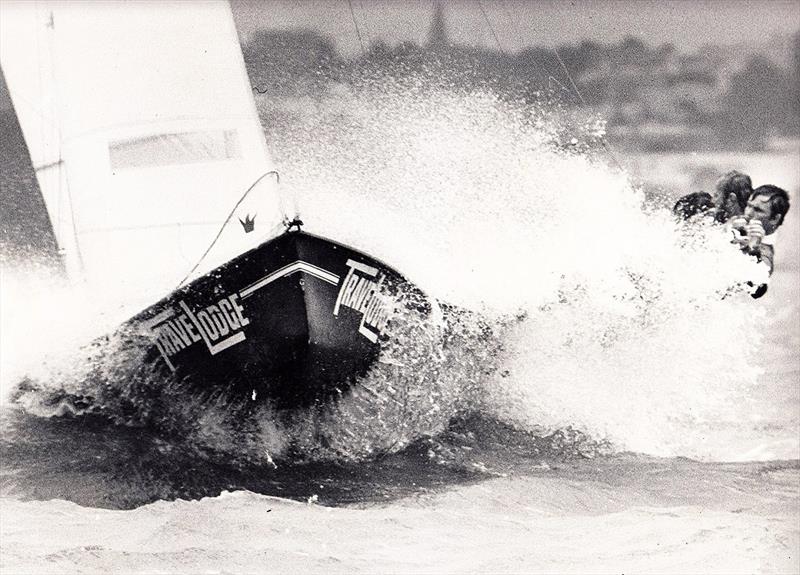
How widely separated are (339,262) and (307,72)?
19.6 inches

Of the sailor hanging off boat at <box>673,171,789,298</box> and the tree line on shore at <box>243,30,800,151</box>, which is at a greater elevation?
the tree line on shore at <box>243,30,800,151</box>

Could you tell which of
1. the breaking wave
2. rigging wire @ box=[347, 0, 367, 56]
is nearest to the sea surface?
the breaking wave

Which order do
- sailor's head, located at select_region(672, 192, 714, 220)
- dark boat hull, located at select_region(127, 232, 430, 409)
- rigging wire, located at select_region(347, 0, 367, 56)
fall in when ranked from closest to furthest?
dark boat hull, located at select_region(127, 232, 430, 409), rigging wire, located at select_region(347, 0, 367, 56), sailor's head, located at select_region(672, 192, 714, 220)

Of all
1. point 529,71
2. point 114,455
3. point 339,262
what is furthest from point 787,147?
point 114,455

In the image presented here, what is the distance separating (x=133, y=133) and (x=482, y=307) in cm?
99

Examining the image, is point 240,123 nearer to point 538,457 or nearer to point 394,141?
point 394,141

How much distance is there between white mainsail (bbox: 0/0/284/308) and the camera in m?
2.08

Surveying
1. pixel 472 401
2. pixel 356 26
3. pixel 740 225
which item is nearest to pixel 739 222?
pixel 740 225

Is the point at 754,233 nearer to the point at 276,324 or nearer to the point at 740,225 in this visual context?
the point at 740,225

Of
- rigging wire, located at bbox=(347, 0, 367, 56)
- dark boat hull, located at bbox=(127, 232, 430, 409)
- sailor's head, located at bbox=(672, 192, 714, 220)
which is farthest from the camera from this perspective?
sailor's head, located at bbox=(672, 192, 714, 220)

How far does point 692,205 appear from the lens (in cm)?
228

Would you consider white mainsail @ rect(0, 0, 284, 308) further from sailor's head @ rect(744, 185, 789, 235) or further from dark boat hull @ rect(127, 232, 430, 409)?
sailor's head @ rect(744, 185, 789, 235)

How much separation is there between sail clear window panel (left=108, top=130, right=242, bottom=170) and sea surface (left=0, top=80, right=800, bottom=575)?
12 cm

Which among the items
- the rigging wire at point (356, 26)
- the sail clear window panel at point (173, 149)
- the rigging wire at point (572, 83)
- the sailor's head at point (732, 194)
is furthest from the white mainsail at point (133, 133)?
the sailor's head at point (732, 194)
